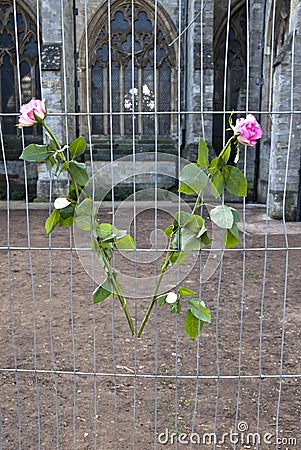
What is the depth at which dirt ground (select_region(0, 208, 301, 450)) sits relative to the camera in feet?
8.40

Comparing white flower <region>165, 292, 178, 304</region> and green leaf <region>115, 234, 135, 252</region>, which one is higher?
green leaf <region>115, 234, 135, 252</region>

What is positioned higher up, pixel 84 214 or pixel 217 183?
pixel 217 183

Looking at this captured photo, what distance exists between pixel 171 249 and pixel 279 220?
7977 mm

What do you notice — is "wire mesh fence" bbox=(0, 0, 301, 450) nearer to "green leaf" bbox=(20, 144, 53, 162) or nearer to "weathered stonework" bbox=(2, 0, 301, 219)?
"weathered stonework" bbox=(2, 0, 301, 219)

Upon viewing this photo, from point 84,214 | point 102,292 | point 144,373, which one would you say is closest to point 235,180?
point 84,214

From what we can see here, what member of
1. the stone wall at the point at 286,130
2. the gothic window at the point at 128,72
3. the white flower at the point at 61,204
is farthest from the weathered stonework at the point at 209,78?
the white flower at the point at 61,204

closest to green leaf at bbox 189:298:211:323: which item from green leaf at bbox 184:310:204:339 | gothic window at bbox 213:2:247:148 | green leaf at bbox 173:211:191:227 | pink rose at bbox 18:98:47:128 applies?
green leaf at bbox 184:310:204:339

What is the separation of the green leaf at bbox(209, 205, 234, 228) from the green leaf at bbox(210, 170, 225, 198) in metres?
0.07

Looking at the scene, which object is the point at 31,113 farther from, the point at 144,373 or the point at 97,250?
the point at 144,373

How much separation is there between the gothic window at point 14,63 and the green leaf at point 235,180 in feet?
41.0

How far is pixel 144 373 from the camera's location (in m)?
3.33

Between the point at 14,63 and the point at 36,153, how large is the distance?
1296 cm

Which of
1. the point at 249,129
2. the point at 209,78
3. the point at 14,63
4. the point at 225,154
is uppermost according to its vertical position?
the point at 14,63

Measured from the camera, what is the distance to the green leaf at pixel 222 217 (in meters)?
1.91
